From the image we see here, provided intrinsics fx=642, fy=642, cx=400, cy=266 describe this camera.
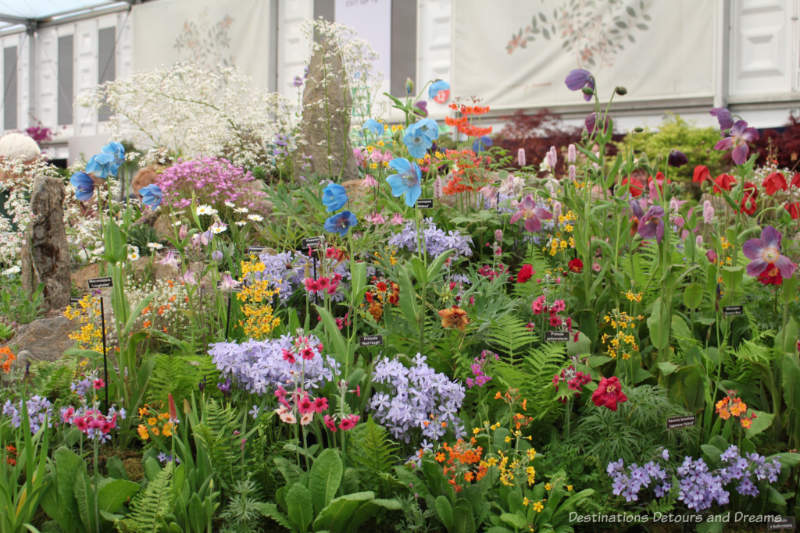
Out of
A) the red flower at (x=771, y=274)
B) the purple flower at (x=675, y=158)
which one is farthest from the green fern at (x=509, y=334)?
the purple flower at (x=675, y=158)

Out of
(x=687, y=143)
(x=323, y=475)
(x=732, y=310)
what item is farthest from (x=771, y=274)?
(x=687, y=143)

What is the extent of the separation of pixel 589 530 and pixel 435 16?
28.3 ft

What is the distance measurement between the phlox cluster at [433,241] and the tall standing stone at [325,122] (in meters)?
2.27

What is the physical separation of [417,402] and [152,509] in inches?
27.8

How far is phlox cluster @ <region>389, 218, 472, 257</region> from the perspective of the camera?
8.77 feet

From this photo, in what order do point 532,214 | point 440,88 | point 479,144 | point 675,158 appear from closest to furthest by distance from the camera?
point 675,158, point 532,214, point 440,88, point 479,144

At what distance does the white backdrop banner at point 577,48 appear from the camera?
7.44 m

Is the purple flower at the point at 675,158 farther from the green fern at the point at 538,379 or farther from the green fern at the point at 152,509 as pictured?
the green fern at the point at 152,509

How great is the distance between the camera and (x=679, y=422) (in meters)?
1.70

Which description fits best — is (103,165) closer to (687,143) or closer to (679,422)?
(679,422)

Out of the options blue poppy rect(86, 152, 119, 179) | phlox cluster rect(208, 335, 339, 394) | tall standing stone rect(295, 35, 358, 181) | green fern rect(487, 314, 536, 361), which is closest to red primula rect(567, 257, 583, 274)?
green fern rect(487, 314, 536, 361)

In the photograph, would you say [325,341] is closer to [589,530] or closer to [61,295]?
[589,530]

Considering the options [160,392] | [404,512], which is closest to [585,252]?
[404,512]

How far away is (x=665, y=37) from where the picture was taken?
24.8 feet
